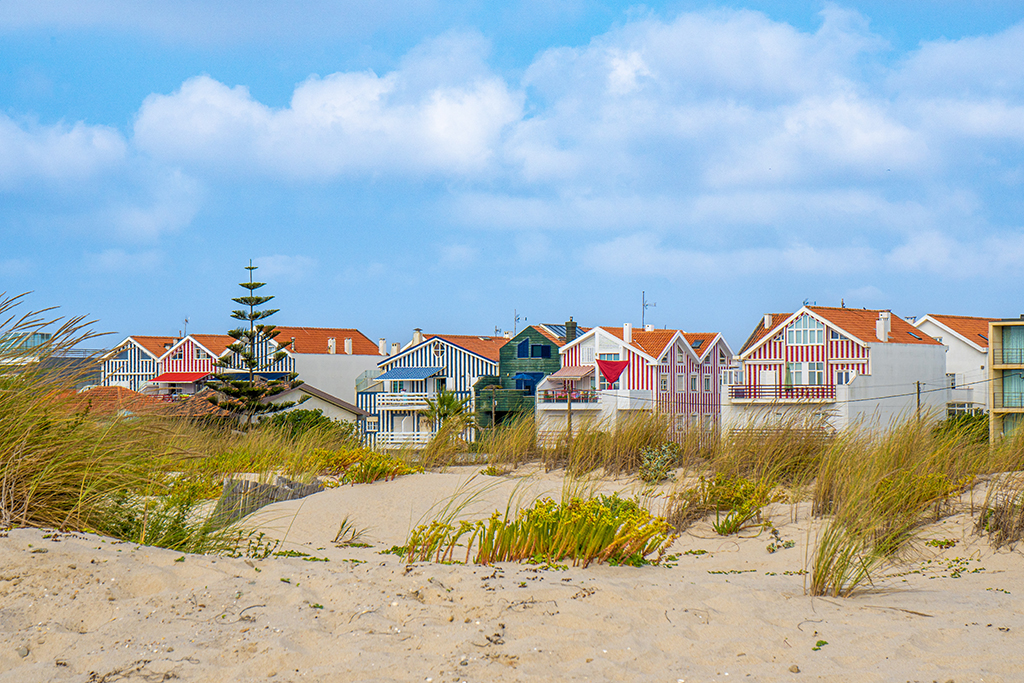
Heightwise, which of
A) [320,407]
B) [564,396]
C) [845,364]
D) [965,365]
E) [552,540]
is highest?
[965,365]

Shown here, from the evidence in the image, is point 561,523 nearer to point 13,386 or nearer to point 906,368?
point 13,386

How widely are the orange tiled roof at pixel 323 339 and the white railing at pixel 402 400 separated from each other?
10561 millimetres

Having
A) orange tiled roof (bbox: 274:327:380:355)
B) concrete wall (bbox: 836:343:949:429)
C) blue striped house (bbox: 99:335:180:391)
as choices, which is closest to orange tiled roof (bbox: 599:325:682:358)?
concrete wall (bbox: 836:343:949:429)

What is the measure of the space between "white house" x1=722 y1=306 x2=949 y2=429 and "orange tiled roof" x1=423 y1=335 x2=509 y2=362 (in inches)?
561

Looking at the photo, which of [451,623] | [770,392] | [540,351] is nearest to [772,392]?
[770,392]

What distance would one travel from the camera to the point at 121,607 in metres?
4.10

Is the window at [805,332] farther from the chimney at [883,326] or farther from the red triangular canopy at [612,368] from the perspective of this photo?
the red triangular canopy at [612,368]

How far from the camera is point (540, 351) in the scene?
46219mm

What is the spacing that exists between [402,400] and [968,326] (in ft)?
105

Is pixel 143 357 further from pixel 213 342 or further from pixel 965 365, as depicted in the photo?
pixel 965 365

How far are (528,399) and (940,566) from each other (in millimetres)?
38788

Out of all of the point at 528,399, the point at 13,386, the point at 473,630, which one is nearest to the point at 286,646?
the point at 473,630

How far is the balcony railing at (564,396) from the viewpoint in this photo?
42.0 metres

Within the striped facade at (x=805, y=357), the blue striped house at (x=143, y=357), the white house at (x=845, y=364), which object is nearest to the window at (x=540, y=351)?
the white house at (x=845, y=364)
